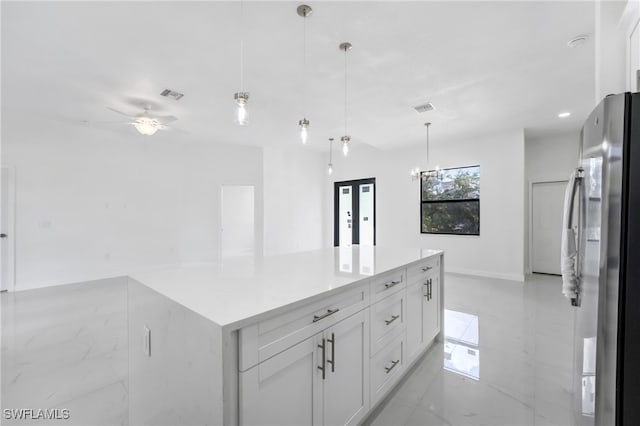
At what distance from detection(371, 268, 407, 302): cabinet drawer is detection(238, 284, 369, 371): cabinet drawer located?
15 centimetres

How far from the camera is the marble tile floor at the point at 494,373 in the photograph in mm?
1722

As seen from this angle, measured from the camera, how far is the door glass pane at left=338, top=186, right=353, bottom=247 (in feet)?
25.1

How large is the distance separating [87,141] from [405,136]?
19.3 ft

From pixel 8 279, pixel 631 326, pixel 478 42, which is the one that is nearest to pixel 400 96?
pixel 478 42

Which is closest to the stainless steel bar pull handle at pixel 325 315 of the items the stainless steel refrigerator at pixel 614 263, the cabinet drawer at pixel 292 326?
the cabinet drawer at pixel 292 326

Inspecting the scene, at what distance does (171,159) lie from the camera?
5883 millimetres

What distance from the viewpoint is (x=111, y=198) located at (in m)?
5.21

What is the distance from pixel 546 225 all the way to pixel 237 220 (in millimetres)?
8068

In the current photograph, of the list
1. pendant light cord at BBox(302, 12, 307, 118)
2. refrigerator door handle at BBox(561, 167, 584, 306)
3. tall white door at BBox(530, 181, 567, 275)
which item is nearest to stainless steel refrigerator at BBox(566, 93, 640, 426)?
refrigerator door handle at BBox(561, 167, 584, 306)

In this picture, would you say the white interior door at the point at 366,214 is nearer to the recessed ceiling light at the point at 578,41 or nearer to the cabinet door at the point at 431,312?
the cabinet door at the point at 431,312

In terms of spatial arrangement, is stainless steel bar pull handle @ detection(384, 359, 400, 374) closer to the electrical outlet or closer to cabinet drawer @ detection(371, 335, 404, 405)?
cabinet drawer @ detection(371, 335, 404, 405)

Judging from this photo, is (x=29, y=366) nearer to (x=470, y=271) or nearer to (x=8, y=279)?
(x=8, y=279)

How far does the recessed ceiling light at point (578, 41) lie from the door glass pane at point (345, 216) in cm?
543

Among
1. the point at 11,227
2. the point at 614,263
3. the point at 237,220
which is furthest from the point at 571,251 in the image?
the point at 237,220
